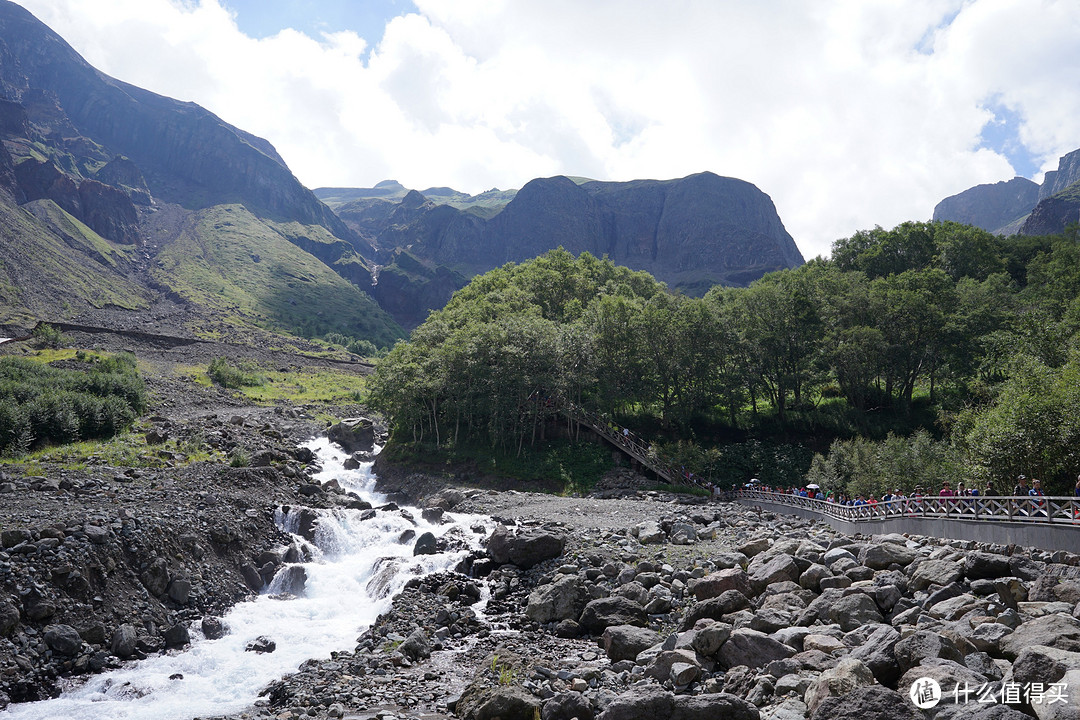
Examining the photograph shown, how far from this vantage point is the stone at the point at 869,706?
1084cm

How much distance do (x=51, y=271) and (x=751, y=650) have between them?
191m

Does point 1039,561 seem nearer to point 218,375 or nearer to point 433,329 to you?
point 433,329

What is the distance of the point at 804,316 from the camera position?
58.1 m

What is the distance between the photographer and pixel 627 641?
19.2 m

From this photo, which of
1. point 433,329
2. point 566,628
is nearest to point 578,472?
point 433,329

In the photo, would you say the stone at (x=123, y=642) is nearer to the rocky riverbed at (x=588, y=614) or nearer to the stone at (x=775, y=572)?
the rocky riverbed at (x=588, y=614)

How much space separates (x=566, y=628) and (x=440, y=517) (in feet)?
56.6

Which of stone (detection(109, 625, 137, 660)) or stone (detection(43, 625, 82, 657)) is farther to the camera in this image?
stone (detection(109, 625, 137, 660))

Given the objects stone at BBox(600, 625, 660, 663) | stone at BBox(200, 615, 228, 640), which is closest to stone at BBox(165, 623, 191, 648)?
stone at BBox(200, 615, 228, 640)

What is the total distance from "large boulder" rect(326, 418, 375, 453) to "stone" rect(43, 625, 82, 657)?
4467cm

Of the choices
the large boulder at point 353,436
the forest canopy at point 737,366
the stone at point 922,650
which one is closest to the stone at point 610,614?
the stone at point 922,650

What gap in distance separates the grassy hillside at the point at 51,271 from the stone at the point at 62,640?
111 m

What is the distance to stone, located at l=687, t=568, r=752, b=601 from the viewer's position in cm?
2191

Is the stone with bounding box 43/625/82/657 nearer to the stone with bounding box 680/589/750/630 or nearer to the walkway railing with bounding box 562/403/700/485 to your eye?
the stone with bounding box 680/589/750/630
